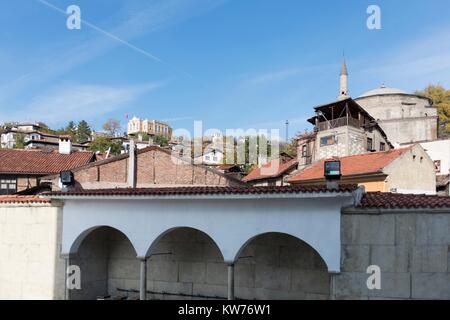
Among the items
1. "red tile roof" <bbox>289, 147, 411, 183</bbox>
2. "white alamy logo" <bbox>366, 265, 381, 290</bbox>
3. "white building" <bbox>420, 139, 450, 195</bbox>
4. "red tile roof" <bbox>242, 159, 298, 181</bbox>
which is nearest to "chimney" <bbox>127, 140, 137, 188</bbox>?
"red tile roof" <bbox>289, 147, 411, 183</bbox>

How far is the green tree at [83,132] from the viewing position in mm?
116131

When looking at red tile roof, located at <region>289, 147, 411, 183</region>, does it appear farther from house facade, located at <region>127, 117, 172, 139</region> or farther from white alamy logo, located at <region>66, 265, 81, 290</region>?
house facade, located at <region>127, 117, 172, 139</region>

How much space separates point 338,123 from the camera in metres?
33.8

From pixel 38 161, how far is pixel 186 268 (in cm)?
2444

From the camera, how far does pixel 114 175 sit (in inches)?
882

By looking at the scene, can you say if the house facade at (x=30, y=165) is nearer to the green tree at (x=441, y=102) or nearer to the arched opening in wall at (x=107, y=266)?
the arched opening in wall at (x=107, y=266)

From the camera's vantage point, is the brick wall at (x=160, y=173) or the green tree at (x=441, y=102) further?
the green tree at (x=441, y=102)

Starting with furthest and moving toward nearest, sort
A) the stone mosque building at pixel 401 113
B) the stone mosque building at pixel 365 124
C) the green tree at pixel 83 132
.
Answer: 1. the green tree at pixel 83 132
2. the stone mosque building at pixel 401 113
3. the stone mosque building at pixel 365 124

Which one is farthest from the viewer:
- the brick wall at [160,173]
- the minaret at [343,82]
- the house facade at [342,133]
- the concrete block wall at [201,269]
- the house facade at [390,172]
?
the minaret at [343,82]

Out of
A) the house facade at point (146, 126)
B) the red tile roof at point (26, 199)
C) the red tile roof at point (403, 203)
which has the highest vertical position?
the house facade at point (146, 126)

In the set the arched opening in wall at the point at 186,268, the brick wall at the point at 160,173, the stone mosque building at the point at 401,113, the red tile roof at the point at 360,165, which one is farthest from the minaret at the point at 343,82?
the arched opening in wall at the point at 186,268

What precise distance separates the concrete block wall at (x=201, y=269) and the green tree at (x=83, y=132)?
105 meters

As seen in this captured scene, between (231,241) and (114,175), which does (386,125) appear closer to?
(114,175)
